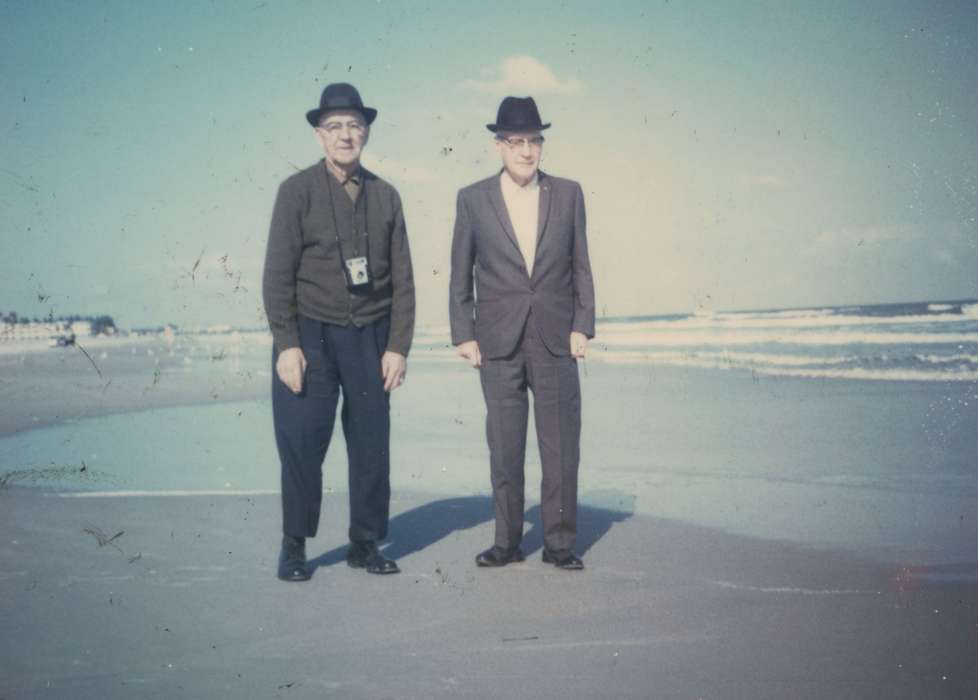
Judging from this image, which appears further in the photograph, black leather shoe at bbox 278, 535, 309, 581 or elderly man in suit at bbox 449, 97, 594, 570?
elderly man in suit at bbox 449, 97, 594, 570

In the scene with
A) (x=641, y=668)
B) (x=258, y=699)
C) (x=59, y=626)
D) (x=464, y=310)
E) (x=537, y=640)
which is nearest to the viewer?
(x=258, y=699)

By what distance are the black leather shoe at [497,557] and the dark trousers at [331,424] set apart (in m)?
0.45

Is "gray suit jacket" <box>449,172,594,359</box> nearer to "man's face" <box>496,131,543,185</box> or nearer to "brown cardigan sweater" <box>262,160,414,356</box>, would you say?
"man's face" <box>496,131,543,185</box>

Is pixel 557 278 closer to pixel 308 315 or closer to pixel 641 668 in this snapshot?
pixel 308 315

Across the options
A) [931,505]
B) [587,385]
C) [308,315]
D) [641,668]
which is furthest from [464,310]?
[587,385]

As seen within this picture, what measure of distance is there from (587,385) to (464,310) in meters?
7.64

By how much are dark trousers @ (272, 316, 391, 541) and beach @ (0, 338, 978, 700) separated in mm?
277

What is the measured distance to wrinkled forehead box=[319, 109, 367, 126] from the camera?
3586 mm

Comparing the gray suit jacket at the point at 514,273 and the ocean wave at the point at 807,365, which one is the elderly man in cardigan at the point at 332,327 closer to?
the gray suit jacket at the point at 514,273

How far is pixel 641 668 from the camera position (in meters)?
2.44

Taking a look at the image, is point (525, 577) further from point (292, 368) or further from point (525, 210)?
point (525, 210)

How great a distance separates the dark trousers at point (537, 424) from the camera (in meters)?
3.67

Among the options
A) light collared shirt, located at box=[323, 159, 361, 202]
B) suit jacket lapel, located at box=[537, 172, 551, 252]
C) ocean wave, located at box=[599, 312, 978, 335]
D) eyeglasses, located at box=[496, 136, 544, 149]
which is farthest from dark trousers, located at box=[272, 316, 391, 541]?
ocean wave, located at box=[599, 312, 978, 335]

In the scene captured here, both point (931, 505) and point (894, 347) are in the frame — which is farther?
point (894, 347)
